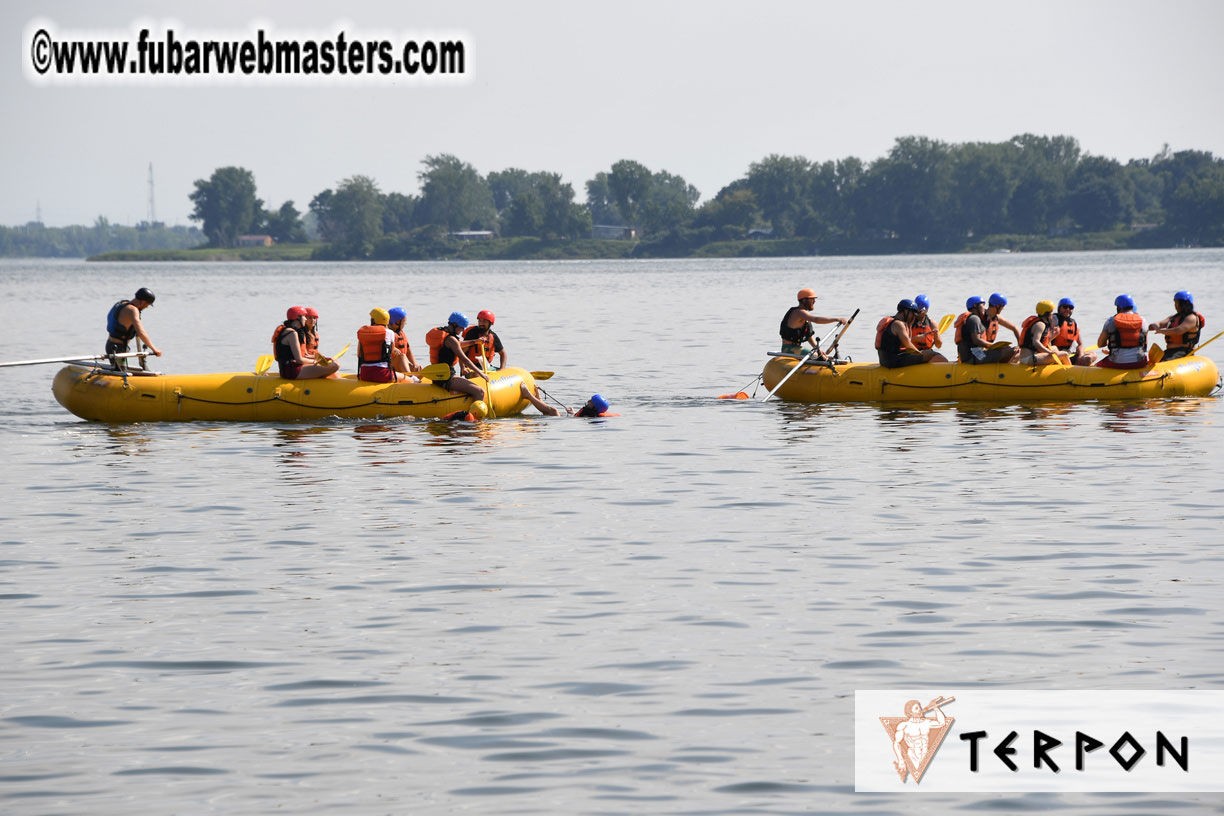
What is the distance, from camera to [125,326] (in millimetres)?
20312

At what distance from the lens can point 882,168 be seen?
593ft

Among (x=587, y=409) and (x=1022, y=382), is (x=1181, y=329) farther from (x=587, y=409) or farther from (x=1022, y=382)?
(x=587, y=409)

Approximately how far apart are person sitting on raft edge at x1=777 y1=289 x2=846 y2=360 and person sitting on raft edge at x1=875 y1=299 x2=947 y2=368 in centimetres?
77

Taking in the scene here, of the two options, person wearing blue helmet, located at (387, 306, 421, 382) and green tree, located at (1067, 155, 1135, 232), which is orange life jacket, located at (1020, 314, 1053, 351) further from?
green tree, located at (1067, 155, 1135, 232)

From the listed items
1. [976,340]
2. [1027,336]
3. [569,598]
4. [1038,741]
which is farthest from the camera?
[976,340]

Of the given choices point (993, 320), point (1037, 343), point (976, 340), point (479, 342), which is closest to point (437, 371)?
point (479, 342)

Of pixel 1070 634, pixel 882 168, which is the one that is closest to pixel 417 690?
pixel 1070 634

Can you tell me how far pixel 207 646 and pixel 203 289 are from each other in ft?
299

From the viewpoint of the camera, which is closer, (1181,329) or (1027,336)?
(1027,336)

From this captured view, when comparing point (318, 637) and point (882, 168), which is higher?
point (882, 168)

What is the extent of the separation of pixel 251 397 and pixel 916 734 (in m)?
14.1

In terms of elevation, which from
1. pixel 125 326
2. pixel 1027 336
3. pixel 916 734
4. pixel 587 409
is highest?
pixel 125 326

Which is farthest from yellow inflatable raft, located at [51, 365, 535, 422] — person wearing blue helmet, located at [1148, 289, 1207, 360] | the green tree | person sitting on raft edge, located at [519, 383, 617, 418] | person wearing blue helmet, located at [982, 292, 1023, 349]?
the green tree

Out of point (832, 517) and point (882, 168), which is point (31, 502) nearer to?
point (832, 517)
